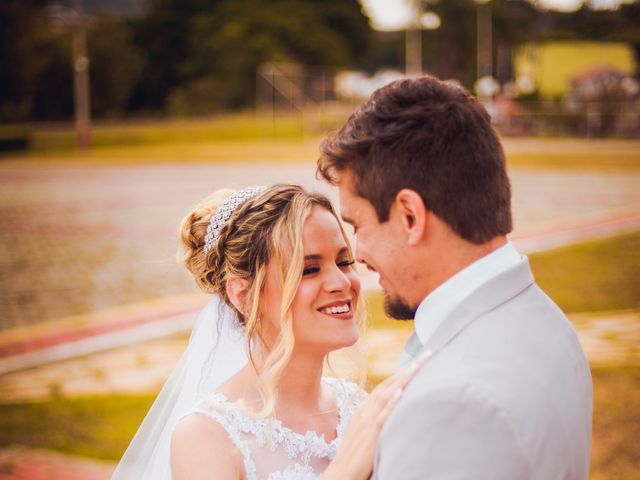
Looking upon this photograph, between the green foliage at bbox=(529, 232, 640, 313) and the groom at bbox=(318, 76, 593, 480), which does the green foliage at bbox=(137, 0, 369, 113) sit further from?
the groom at bbox=(318, 76, 593, 480)

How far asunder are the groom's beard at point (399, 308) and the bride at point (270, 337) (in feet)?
2.22

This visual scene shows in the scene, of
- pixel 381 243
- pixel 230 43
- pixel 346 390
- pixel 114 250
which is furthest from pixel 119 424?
pixel 230 43

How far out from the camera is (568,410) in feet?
5.05

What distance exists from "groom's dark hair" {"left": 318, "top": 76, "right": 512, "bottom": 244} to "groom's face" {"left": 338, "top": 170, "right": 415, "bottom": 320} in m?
0.03

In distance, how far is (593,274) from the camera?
1026 cm

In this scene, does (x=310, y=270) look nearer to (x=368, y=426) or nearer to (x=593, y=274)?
(x=368, y=426)

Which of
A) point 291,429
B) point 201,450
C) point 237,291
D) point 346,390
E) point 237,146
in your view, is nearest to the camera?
point 201,450

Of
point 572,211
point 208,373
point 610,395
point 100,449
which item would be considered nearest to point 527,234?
point 572,211

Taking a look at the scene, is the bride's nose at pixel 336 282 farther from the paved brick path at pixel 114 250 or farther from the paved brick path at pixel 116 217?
the paved brick path at pixel 116 217

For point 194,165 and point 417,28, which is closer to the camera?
point 194,165

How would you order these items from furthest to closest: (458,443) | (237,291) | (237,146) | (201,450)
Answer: (237,146)
(237,291)
(201,450)
(458,443)

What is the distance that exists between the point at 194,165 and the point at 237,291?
25.4m

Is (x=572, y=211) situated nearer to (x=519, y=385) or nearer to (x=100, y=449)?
(x=100, y=449)

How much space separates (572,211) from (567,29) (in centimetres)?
5222
